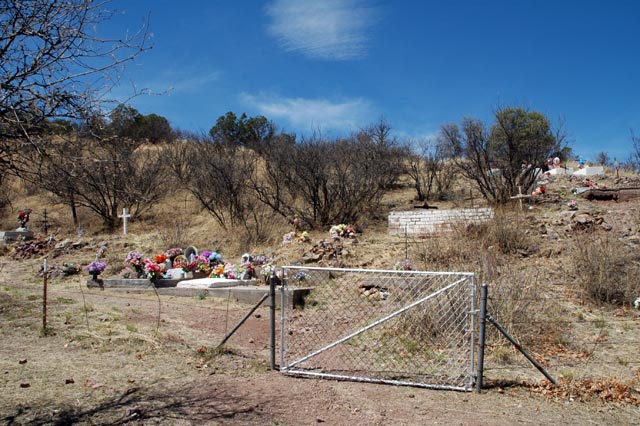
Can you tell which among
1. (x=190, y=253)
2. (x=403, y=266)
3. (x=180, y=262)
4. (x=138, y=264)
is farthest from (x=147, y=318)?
(x=190, y=253)

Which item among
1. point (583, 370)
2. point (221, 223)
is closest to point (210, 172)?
point (221, 223)

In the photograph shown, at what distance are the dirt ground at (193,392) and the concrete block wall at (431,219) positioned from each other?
28.4 ft

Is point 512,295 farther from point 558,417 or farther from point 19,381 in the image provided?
point 19,381

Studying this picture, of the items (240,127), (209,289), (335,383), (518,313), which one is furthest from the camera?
(240,127)

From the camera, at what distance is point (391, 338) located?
7.01m

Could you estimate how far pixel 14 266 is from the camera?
647 inches

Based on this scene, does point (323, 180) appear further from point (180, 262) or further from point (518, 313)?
point (518, 313)

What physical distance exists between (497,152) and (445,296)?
44.0 ft

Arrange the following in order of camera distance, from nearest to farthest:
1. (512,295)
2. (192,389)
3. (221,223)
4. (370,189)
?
1. (192,389)
2. (512,295)
3. (370,189)
4. (221,223)

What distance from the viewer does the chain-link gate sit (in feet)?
18.3

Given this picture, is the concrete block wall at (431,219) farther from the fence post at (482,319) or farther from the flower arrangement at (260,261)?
the fence post at (482,319)

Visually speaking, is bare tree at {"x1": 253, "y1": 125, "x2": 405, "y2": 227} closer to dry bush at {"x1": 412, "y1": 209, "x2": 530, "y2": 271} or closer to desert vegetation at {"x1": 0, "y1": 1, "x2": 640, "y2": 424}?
desert vegetation at {"x1": 0, "y1": 1, "x2": 640, "y2": 424}

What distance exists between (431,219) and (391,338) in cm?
878

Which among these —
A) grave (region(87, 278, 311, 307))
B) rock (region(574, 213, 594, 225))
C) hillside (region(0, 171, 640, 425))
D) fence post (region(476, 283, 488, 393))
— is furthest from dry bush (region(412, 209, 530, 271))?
fence post (region(476, 283, 488, 393))
